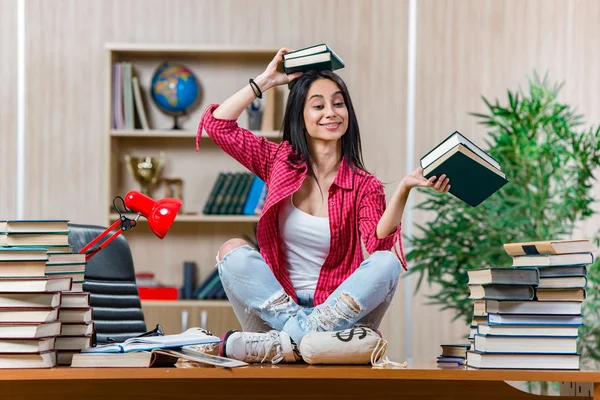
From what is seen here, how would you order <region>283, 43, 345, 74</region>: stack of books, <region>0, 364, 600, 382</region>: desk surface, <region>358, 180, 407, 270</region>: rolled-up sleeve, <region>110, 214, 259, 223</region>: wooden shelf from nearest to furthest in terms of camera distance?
<region>0, 364, 600, 382</region>: desk surface, <region>358, 180, 407, 270</region>: rolled-up sleeve, <region>283, 43, 345, 74</region>: stack of books, <region>110, 214, 259, 223</region>: wooden shelf

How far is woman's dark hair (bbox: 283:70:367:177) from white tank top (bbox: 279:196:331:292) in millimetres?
149

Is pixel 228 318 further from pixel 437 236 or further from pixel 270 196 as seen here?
pixel 270 196

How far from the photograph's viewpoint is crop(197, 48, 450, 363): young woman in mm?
1970

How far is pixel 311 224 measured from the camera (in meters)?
2.25

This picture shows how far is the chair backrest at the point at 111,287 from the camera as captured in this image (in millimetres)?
2467

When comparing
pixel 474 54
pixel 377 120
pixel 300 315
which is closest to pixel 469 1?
pixel 474 54

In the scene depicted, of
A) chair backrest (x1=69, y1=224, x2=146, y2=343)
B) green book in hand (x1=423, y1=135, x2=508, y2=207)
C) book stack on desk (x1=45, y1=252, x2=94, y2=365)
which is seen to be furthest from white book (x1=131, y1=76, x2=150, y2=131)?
green book in hand (x1=423, y1=135, x2=508, y2=207)

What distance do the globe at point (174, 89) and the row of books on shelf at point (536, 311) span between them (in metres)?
3.00

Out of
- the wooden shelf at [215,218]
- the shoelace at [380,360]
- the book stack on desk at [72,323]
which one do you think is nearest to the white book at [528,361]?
the shoelace at [380,360]

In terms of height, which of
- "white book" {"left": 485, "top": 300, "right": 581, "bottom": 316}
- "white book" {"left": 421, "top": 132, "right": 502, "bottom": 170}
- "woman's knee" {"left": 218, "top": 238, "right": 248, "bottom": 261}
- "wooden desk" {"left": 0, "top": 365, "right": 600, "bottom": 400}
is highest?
"white book" {"left": 421, "top": 132, "right": 502, "bottom": 170}

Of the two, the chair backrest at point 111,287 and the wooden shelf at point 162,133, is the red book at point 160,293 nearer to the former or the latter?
the wooden shelf at point 162,133

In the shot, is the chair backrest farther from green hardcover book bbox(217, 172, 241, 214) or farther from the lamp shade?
green hardcover book bbox(217, 172, 241, 214)

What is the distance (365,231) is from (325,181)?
0.21 meters

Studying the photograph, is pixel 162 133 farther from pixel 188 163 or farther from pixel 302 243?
pixel 302 243
